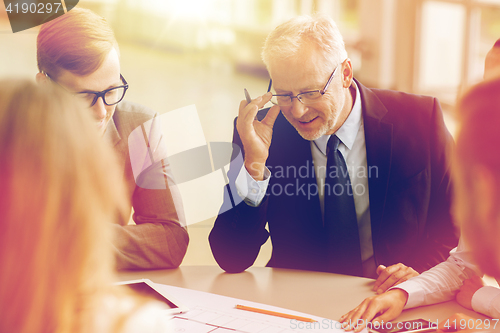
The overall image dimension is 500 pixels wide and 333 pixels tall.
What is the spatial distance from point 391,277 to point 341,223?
37cm

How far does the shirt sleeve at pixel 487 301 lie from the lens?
958 millimetres

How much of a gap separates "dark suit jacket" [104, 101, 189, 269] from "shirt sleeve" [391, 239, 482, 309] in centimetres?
65

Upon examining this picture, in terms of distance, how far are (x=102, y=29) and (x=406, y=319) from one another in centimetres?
120

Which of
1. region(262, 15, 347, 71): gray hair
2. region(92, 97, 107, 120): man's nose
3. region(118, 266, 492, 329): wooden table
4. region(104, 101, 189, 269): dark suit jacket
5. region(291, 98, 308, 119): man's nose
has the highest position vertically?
region(262, 15, 347, 71): gray hair

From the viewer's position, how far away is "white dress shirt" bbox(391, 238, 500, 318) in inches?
38.4

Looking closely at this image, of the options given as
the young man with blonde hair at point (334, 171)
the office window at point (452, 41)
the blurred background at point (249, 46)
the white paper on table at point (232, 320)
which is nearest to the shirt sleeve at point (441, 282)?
the white paper on table at point (232, 320)

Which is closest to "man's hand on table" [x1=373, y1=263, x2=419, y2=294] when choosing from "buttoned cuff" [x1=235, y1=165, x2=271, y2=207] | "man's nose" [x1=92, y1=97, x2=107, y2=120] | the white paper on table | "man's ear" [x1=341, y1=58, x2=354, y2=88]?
the white paper on table

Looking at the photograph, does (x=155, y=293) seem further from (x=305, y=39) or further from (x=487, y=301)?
(x=305, y=39)

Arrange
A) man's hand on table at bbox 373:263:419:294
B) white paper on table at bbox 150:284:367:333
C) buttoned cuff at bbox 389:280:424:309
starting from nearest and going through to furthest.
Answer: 1. white paper on table at bbox 150:284:367:333
2. buttoned cuff at bbox 389:280:424:309
3. man's hand on table at bbox 373:263:419:294

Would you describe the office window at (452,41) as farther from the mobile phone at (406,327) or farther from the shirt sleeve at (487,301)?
the mobile phone at (406,327)

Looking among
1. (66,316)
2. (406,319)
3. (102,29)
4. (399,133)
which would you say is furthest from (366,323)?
(102,29)

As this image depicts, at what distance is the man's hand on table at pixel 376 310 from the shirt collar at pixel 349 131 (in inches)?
26.0

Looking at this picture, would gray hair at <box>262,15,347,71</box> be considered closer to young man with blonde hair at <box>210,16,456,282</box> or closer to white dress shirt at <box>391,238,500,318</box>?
young man with blonde hair at <box>210,16,456,282</box>

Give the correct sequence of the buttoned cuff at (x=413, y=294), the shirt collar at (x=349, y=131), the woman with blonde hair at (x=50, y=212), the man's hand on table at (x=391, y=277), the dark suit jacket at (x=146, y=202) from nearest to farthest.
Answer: the woman with blonde hair at (x=50, y=212)
the buttoned cuff at (x=413, y=294)
the man's hand on table at (x=391, y=277)
the dark suit jacket at (x=146, y=202)
the shirt collar at (x=349, y=131)
